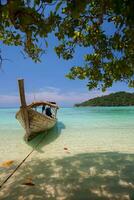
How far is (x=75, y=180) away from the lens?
4.78 metres

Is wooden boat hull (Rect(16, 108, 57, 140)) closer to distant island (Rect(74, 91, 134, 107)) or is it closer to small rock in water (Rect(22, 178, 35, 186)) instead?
small rock in water (Rect(22, 178, 35, 186))

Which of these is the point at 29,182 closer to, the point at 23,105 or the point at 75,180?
the point at 75,180

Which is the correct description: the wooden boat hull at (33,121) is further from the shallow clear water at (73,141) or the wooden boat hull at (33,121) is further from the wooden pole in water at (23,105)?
the shallow clear water at (73,141)

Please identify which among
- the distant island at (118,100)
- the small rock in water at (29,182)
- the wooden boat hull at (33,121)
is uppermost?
the distant island at (118,100)

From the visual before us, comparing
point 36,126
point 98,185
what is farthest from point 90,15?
point 36,126

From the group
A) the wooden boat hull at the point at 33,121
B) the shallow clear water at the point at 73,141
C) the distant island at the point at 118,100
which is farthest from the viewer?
the distant island at the point at 118,100

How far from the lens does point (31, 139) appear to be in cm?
1086

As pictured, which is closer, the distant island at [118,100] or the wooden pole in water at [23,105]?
the wooden pole in water at [23,105]

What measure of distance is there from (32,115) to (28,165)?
415cm

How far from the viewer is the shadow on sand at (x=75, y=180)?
4012 millimetres

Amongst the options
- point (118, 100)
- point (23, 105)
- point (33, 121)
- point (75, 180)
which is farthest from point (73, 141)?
point (118, 100)

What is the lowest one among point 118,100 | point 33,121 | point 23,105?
point 33,121

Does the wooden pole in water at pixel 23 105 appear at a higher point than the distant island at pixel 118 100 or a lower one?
lower

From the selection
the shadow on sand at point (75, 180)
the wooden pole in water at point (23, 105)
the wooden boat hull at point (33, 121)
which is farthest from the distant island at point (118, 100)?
the shadow on sand at point (75, 180)
